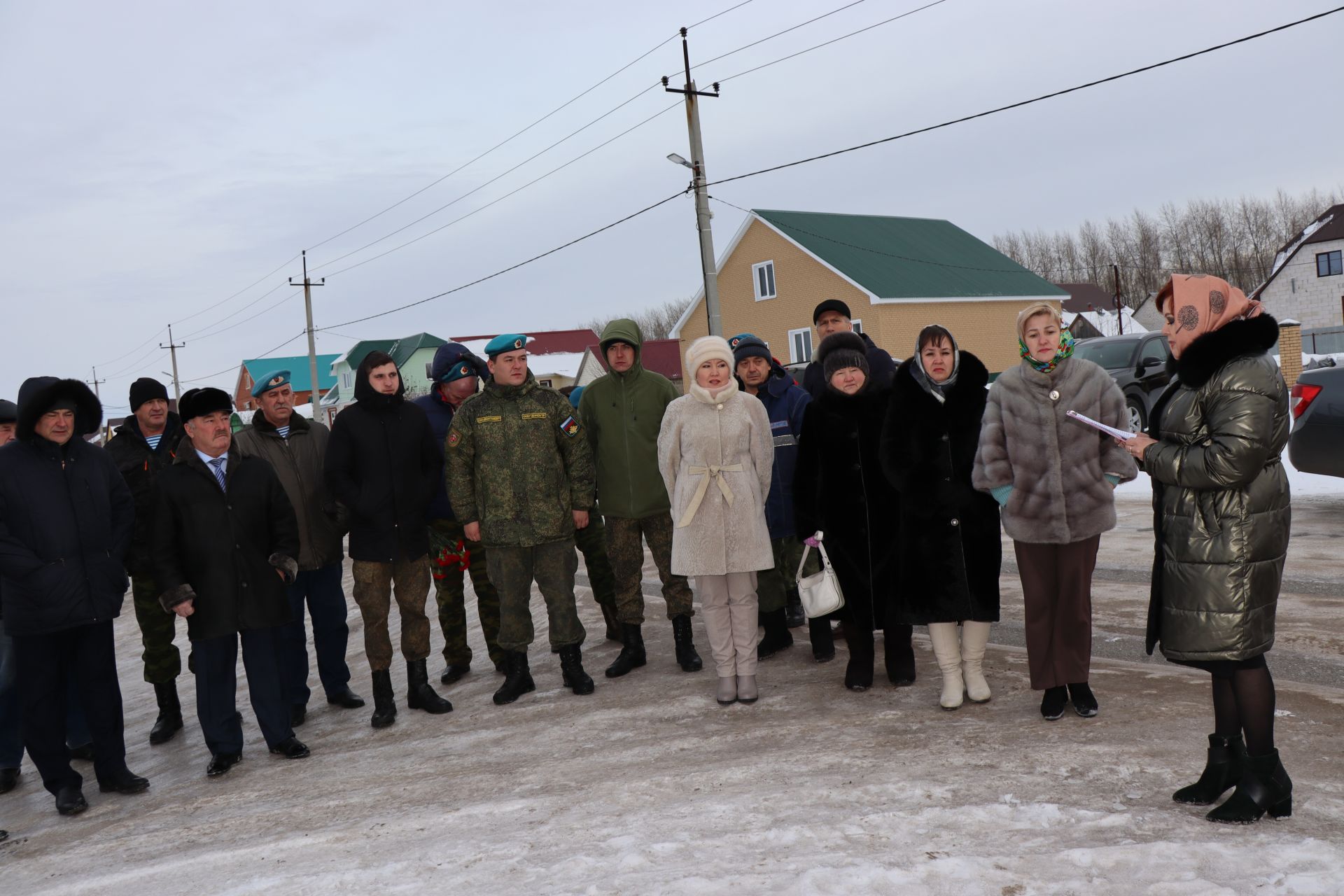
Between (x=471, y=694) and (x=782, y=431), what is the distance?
8.07ft

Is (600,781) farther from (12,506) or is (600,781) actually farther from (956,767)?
(12,506)

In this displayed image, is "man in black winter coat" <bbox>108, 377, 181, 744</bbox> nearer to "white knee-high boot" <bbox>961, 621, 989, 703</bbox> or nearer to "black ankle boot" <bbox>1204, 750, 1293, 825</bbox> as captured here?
"white knee-high boot" <bbox>961, 621, 989, 703</bbox>

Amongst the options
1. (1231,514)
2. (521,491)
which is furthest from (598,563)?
(1231,514)

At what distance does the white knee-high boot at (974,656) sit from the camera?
4.79 m

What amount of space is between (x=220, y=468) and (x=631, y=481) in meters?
2.23

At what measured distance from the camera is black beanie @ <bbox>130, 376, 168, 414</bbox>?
6.17 metres

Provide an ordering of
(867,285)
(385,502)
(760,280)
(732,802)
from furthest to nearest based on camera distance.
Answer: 1. (760,280)
2. (867,285)
3. (385,502)
4. (732,802)

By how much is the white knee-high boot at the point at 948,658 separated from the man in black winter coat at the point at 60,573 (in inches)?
157

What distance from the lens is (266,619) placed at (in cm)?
512

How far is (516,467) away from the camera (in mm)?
5605

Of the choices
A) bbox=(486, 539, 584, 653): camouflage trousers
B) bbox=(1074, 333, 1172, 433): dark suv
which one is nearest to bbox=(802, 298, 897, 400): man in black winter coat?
bbox=(486, 539, 584, 653): camouflage trousers

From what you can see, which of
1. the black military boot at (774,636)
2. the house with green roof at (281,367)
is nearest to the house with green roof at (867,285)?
the black military boot at (774,636)

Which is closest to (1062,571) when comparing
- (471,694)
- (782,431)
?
(782,431)

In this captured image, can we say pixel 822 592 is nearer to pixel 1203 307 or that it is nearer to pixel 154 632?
pixel 1203 307
